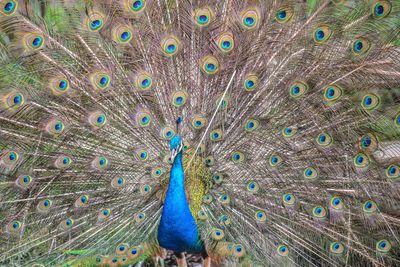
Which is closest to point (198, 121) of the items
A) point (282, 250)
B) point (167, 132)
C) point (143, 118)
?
point (167, 132)

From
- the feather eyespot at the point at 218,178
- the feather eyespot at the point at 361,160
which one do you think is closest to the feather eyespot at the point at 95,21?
the feather eyespot at the point at 218,178

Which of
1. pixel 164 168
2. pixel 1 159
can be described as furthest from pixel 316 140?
pixel 1 159

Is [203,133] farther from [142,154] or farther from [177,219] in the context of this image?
[177,219]

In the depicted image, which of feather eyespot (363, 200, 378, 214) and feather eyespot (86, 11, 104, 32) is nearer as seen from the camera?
feather eyespot (86, 11, 104, 32)

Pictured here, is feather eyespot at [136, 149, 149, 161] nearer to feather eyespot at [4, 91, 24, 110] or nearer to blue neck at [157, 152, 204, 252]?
blue neck at [157, 152, 204, 252]

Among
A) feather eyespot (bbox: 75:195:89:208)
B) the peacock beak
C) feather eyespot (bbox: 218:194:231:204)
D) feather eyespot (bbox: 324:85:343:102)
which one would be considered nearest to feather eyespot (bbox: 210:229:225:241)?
feather eyespot (bbox: 218:194:231:204)

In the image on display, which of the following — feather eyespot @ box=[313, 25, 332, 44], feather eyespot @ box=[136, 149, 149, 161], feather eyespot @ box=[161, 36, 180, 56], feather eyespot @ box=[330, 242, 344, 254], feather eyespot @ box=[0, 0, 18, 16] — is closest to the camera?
feather eyespot @ box=[0, 0, 18, 16]

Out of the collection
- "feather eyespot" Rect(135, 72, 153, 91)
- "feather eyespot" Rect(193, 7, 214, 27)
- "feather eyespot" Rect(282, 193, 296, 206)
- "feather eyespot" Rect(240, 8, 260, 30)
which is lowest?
"feather eyespot" Rect(282, 193, 296, 206)

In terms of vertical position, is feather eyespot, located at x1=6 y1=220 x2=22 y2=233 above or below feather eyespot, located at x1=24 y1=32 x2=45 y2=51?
below
